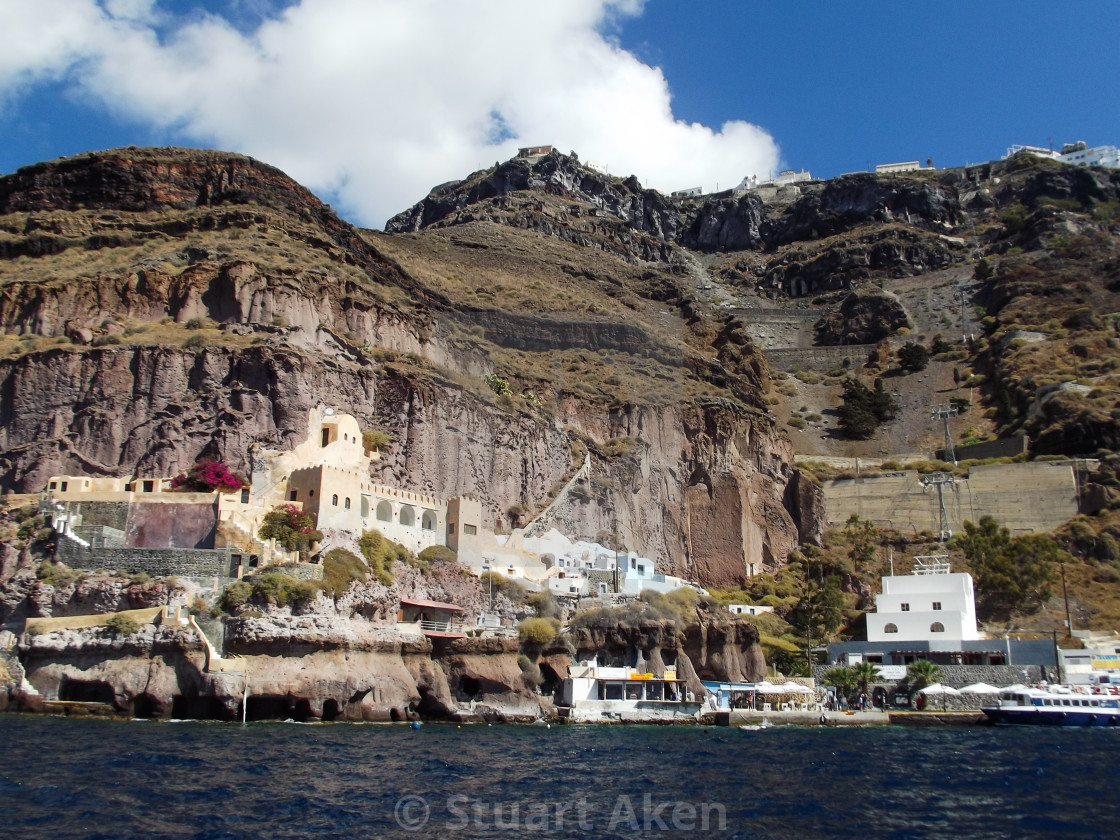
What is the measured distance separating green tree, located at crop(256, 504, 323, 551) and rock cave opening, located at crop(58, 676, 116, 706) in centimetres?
920

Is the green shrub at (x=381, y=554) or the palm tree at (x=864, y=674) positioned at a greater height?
the green shrub at (x=381, y=554)

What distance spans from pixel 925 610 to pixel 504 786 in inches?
1825

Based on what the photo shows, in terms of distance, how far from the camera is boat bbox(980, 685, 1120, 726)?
5347 cm

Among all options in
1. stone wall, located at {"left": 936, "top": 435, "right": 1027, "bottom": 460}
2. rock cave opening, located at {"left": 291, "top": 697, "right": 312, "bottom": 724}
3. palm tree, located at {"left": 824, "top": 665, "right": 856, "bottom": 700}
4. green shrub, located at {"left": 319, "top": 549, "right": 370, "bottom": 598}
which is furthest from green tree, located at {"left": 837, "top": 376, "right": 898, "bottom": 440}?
rock cave opening, located at {"left": 291, "top": 697, "right": 312, "bottom": 724}

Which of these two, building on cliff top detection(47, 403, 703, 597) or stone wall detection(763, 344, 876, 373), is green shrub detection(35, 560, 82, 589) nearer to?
building on cliff top detection(47, 403, 703, 597)

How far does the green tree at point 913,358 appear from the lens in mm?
120875

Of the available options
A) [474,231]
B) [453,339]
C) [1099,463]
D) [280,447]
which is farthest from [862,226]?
[280,447]

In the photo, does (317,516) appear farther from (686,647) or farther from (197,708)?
(686,647)

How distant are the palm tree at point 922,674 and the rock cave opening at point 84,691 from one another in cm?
4202

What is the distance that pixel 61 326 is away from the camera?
198 feet

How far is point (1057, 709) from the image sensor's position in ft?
176

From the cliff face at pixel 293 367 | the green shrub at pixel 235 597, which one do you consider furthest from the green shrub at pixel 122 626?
the cliff face at pixel 293 367

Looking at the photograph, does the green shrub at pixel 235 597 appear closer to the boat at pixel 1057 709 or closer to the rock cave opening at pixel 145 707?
the rock cave opening at pixel 145 707

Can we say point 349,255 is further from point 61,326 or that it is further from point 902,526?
point 902,526
